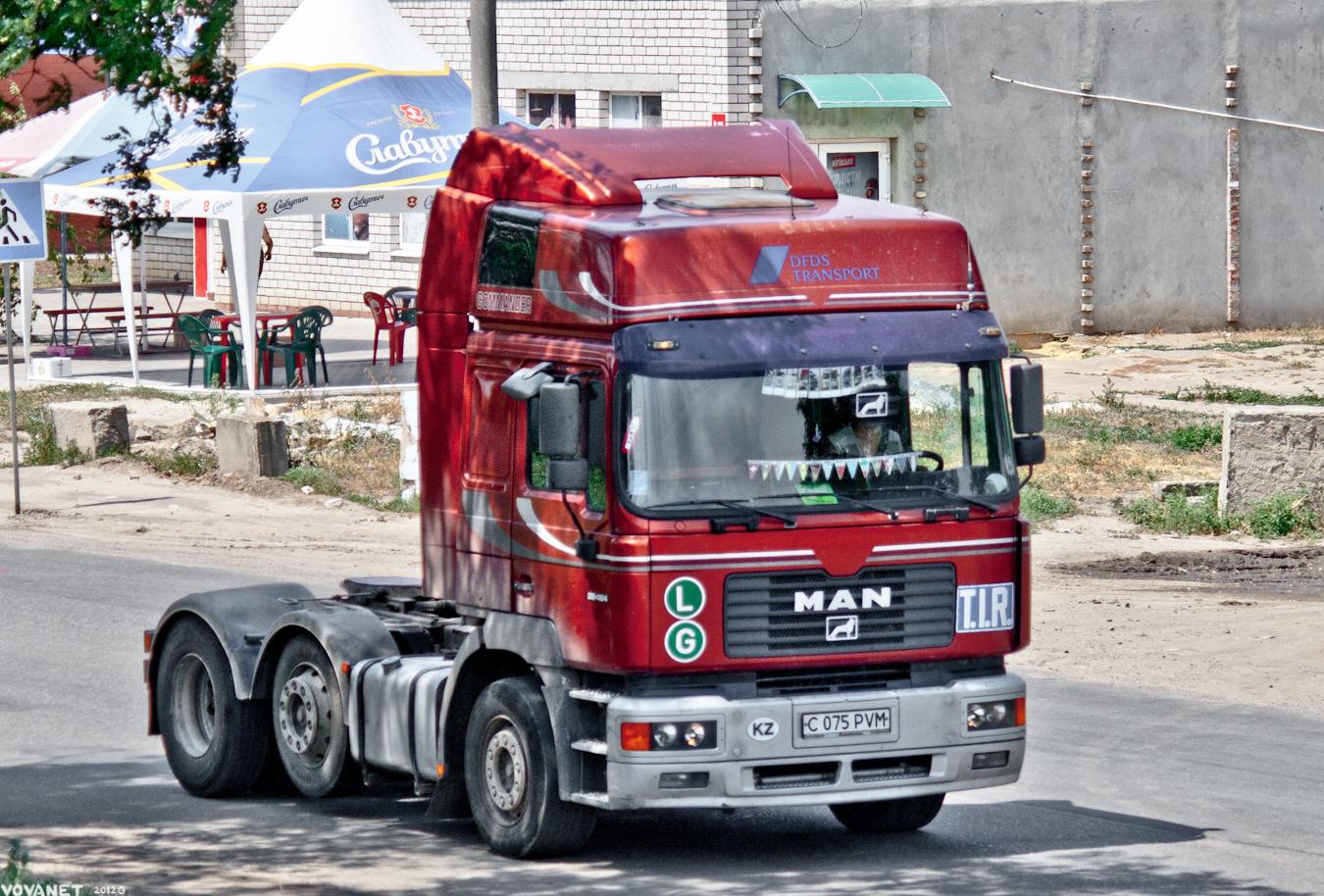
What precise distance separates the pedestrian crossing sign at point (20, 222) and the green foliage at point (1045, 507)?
897cm

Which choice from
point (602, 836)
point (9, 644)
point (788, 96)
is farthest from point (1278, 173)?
point (602, 836)

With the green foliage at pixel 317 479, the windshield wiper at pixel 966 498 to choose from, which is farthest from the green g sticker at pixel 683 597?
the green foliage at pixel 317 479

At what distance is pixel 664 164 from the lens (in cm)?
951

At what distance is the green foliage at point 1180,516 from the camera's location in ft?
59.5

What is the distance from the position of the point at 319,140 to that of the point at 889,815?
60.8 feet

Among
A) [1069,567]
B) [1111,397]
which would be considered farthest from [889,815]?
[1111,397]

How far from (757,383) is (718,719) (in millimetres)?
1320

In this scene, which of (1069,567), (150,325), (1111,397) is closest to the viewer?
(1069,567)

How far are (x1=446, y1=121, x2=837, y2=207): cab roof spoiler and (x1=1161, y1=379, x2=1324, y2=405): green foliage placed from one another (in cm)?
1522

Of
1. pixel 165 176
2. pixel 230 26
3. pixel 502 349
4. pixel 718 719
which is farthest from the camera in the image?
pixel 165 176

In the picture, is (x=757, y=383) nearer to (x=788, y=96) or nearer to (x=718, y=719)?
(x=718, y=719)

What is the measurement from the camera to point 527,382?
869 centimetres

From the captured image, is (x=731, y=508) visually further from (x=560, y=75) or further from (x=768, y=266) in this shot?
(x=560, y=75)

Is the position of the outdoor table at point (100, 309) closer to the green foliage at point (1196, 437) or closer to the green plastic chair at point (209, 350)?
the green plastic chair at point (209, 350)
